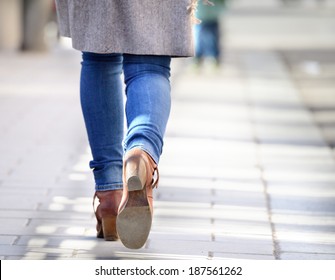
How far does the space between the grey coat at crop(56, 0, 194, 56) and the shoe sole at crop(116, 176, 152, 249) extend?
1.48 ft

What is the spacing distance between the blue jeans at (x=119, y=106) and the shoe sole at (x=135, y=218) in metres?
0.13

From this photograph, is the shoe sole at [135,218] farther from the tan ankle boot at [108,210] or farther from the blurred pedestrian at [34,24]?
the blurred pedestrian at [34,24]

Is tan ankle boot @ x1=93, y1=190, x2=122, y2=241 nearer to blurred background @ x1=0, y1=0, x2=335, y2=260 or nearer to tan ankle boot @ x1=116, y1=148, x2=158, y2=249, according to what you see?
blurred background @ x1=0, y1=0, x2=335, y2=260

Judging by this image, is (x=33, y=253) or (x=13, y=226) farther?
(x=13, y=226)

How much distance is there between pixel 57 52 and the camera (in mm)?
15070

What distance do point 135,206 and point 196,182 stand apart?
1.99 meters

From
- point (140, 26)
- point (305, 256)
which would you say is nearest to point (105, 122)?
point (140, 26)

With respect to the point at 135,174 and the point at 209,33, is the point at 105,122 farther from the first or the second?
the point at 209,33

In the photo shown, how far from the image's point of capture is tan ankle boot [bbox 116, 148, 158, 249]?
3.35m

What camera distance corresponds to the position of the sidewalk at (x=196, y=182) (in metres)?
3.91

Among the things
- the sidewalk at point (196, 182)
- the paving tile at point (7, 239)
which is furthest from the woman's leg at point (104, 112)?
the paving tile at point (7, 239)

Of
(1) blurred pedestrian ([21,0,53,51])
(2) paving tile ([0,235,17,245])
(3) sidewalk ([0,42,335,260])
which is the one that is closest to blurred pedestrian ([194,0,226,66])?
(1) blurred pedestrian ([21,0,53,51])

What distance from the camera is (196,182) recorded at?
534cm

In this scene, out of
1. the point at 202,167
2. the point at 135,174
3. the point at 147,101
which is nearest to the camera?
the point at 135,174
